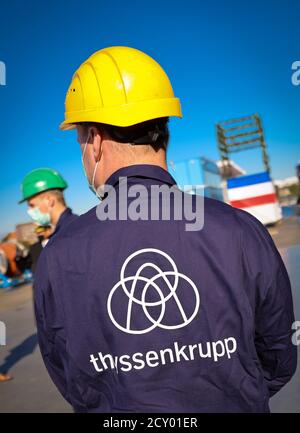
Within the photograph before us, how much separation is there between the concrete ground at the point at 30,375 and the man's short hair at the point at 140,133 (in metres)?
2.56

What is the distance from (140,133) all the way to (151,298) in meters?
0.54

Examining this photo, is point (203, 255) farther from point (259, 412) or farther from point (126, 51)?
point (126, 51)

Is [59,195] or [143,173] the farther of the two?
[59,195]

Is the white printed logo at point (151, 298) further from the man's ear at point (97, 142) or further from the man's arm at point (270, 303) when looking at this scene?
the man's ear at point (97, 142)

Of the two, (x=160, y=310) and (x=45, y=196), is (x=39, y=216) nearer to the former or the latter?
(x=45, y=196)

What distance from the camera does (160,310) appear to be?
41.9 inches

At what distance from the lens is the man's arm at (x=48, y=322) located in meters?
1.12

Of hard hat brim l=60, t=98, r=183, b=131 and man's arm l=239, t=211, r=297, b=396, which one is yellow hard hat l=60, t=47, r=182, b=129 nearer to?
hard hat brim l=60, t=98, r=183, b=131

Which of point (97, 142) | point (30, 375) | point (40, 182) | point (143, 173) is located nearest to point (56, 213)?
point (40, 182)

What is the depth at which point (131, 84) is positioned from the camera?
49.8 inches

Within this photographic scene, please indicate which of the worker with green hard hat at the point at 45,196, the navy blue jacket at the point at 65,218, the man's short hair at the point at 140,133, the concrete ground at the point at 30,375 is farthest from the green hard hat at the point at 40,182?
the man's short hair at the point at 140,133

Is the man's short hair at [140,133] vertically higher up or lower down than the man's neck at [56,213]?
higher up
